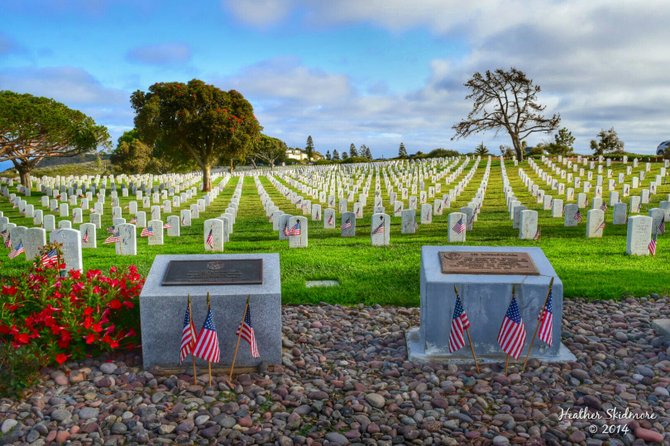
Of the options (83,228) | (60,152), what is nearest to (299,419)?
(83,228)

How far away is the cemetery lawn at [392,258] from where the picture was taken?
28.6ft

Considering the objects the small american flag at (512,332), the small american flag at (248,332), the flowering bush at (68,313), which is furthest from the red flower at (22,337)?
the small american flag at (512,332)

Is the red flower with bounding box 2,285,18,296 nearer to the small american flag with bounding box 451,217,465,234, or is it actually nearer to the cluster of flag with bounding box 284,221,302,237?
the cluster of flag with bounding box 284,221,302,237

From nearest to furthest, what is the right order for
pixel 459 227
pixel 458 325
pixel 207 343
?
pixel 207 343 → pixel 458 325 → pixel 459 227

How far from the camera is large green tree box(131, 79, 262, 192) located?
33156 millimetres

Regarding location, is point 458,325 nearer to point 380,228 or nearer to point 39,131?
point 380,228

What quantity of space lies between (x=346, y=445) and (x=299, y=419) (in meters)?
0.55

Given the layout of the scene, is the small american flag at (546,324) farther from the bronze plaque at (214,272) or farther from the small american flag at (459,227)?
the small american flag at (459,227)

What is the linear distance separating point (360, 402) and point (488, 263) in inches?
93.4

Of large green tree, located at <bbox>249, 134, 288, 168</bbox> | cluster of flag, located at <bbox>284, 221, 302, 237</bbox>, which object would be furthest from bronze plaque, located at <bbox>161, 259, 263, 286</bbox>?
large green tree, located at <bbox>249, 134, 288, 168</bbox>

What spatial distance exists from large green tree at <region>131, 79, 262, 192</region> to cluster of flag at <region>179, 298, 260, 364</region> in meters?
28.9

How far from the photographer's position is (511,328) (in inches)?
223

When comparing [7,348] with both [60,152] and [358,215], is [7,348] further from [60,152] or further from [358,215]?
[60,152]

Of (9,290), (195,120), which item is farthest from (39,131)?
(9,290)
